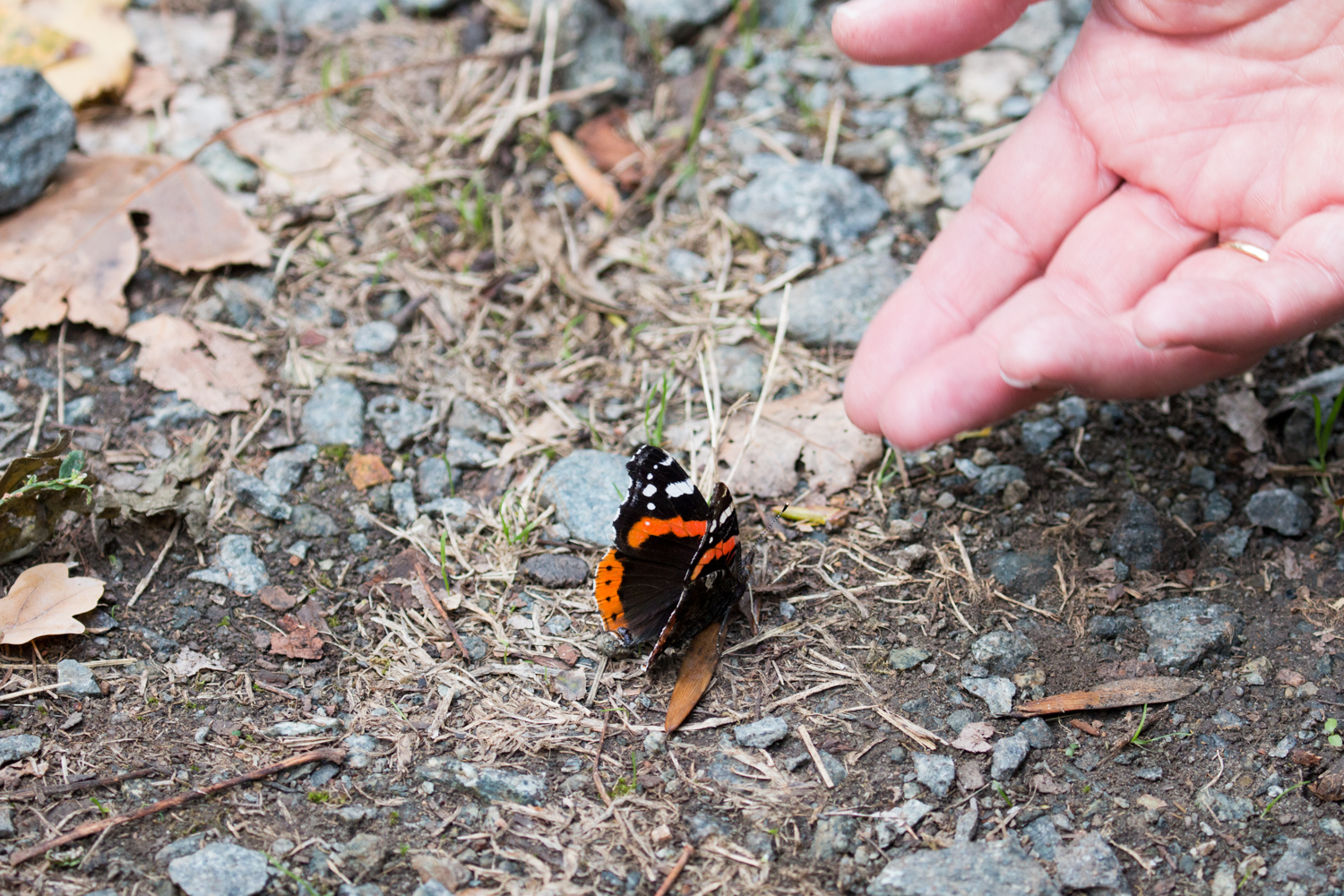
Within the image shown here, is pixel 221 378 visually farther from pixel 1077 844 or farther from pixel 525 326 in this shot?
pixel 1077 844

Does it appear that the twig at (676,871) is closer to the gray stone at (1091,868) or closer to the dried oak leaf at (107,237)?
the gray stone at (1091,868)

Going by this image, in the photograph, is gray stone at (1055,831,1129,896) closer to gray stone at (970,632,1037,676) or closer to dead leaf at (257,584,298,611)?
gray stone at (970,632,1037,676)

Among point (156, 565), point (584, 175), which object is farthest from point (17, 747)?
point (584, 175)

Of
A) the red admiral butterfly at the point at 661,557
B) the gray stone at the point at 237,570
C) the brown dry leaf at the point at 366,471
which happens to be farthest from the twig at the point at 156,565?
the red admiral butterfly at the point at 661,557

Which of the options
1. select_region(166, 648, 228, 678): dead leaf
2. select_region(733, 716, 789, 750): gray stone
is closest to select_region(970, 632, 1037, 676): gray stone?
select_region(733, 716, 789, 750): gray stone

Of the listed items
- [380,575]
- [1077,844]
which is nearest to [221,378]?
[380,575]
